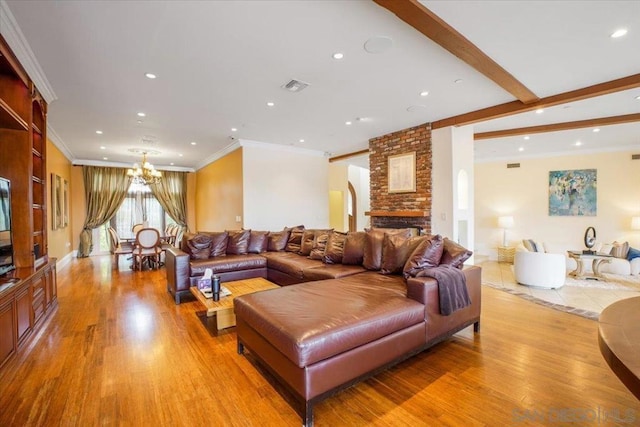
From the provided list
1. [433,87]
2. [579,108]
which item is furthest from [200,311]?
[579,108]

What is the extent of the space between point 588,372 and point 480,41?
293 centimetres

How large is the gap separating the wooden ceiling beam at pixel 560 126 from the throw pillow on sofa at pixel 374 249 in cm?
401

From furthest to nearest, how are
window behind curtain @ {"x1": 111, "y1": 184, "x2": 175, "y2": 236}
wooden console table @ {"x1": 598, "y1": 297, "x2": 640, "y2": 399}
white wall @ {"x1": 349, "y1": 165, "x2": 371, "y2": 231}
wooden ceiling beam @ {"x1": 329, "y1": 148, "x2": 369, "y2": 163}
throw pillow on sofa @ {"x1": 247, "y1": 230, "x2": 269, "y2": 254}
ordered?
white wall @ {"x1": 349, "y1": 165, "x2": 371, "y2": 231} → window behind curtain @ {"x1": 111, "y1": 184, "x2": 175, "y2": 236} → wooden ceiling beam @ {"x1": 329, "y1": 148, "x2": 369, "y2": 163} → throw pillow on sofa @ {"x1": 247, "y1": 230, "x2": 269, "y2": 254} → wooden console table @ {"x1": 598, "y1": 297, "x2": 640, "y2": 399}

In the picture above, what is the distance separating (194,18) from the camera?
94.7 inches

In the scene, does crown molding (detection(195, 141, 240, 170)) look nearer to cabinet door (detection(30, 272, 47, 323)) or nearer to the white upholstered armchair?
cabinet door (detection(30, 272, 47, 323))

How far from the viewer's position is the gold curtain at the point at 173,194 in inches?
388

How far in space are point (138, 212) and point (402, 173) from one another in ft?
28.8

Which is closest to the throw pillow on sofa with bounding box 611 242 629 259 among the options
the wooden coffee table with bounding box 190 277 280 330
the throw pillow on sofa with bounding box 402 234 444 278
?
the throw pillow on sofa with bounding box 402 234 444 278

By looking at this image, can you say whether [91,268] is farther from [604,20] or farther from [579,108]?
[579,108]

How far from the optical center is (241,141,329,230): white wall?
6.63 meters

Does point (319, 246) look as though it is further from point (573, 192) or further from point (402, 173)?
point (573, 192)

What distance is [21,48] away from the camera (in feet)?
9.03

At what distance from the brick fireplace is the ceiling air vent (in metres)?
2.81

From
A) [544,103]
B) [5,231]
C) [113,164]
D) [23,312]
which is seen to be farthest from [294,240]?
[113,164]
